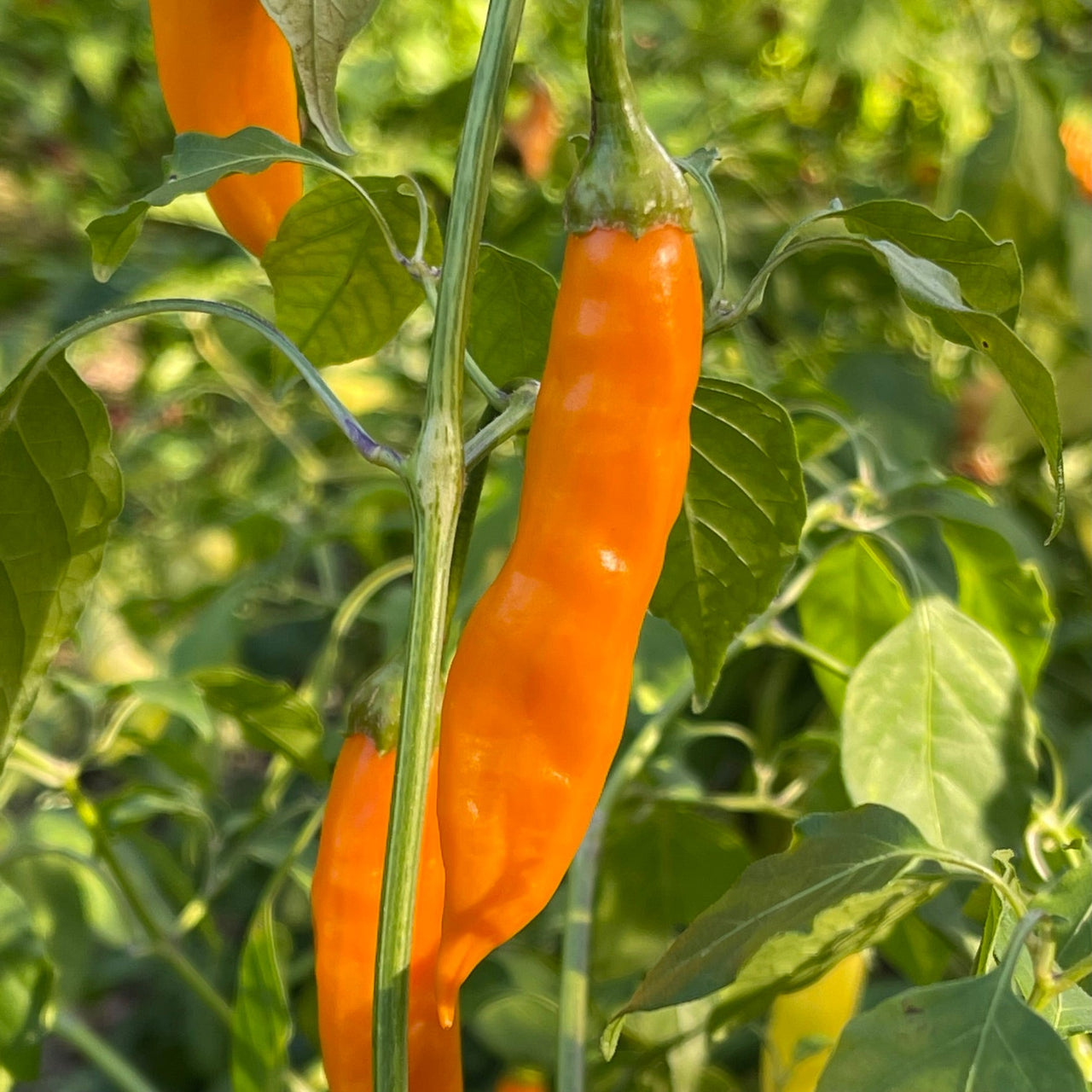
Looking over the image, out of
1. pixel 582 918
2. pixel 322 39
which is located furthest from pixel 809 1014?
pixel 322 39

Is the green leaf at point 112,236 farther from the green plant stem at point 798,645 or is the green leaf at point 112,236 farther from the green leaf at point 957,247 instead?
the green plant stem at point 798,645

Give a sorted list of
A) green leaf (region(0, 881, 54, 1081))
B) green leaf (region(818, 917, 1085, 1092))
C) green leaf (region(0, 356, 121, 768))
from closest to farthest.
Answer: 1. green leaf (region(818, 917, 1085, 1092))
2. green leaf (region(0, 356, 121, 768))
3. green leaf (region(0, 881, 54, 1081))

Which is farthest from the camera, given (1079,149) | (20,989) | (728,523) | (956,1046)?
(1079,149)

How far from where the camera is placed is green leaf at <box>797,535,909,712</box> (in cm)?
62

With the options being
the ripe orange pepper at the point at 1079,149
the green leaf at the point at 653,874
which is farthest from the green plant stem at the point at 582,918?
the ripe orange pepper at the point at 1079,149

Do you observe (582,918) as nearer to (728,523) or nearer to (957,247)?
(728,523)

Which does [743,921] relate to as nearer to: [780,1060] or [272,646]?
[780,1060]

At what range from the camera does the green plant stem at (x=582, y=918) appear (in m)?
0.46

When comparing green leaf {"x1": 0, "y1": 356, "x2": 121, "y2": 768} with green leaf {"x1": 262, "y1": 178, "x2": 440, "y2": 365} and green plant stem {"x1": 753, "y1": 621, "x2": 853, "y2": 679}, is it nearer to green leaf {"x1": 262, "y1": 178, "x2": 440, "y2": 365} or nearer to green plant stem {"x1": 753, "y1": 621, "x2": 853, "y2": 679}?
green leaf {"x1": 262, "y1": 178, "x2": 440, "y2": 365}

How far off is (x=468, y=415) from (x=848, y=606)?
205 mm

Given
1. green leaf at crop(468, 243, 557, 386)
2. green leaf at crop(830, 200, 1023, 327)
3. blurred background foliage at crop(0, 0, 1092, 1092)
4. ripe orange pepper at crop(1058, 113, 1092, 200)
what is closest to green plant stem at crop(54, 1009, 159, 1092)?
blurred background foliage at crop(0, 0, 1092, 1092)

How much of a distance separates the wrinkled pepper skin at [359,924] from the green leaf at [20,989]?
24cm

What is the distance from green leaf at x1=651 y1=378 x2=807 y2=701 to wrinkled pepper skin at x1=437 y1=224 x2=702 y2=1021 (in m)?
0.09

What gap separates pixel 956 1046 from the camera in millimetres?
308
